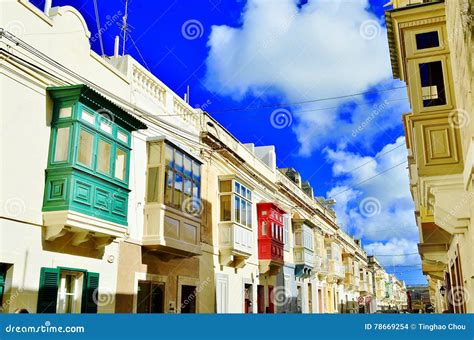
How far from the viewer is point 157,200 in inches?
514

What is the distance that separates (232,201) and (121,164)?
6.40 metres

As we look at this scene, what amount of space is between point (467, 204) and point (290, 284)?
15994 mm

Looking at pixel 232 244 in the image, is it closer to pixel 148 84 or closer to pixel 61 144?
pixel 148 84

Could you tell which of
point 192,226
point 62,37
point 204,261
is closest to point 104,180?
point 62,37

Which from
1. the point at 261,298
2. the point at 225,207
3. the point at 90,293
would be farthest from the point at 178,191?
the point at 261,298

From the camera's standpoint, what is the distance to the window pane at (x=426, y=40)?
1045cm

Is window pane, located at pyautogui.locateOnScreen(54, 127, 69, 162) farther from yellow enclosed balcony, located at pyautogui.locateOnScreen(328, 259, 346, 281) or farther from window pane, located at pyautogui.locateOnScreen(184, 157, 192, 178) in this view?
yellow enclosed balcony, located at pyautogui.locateOnScreen(328, 259, 346, 281)

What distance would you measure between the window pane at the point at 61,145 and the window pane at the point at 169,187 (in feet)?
12.6

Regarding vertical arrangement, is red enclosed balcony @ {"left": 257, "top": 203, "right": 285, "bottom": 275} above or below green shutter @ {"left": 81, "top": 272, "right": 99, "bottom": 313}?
above

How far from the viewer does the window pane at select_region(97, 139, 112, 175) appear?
10.8 m

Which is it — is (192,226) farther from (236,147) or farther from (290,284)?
(290,284)

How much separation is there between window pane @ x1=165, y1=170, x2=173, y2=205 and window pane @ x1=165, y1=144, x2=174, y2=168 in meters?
0.21
